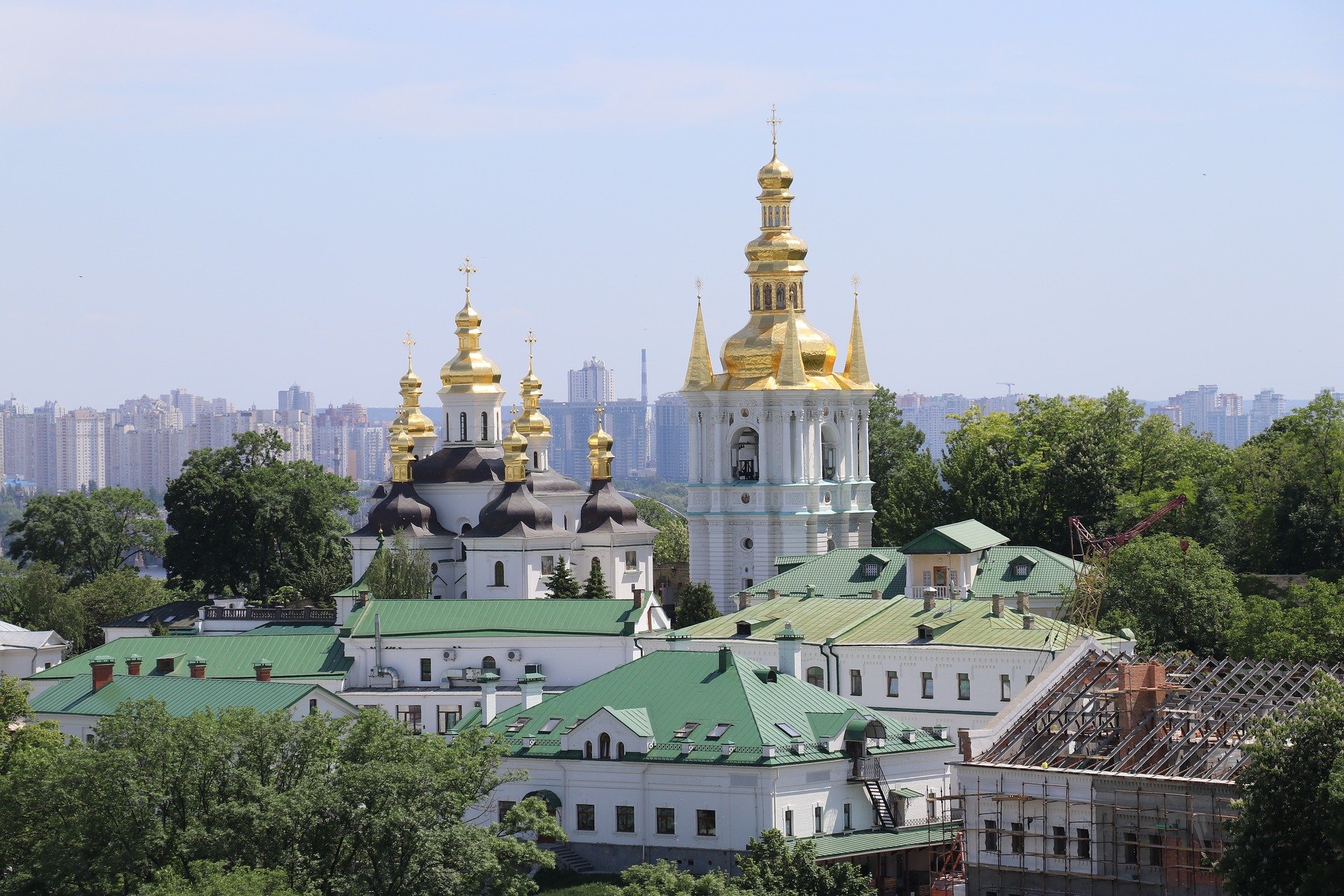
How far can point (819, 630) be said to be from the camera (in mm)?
75688

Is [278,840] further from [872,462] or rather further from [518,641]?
[872,462]

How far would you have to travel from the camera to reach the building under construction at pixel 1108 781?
2042 inches

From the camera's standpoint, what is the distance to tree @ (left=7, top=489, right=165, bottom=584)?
445ft

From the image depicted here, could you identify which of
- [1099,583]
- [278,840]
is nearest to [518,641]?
[1099,583]

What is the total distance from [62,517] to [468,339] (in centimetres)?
3571

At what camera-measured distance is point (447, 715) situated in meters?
76.7

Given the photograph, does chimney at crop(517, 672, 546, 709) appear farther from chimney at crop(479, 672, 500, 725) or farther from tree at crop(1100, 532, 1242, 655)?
tree at crop(1100, 532, 1242, 655)

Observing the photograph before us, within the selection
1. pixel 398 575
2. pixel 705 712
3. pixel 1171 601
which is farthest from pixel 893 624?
pixel 398 575

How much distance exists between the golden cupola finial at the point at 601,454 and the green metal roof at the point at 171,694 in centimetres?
2840

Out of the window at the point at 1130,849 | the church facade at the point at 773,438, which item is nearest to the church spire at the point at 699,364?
the church facade at the point at 773,438

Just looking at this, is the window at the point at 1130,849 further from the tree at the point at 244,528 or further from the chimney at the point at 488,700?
the tree at the point at 244,528

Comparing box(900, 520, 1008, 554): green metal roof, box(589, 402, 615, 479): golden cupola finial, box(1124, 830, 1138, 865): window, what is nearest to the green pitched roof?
box(1124, 830, 1138, 865): window

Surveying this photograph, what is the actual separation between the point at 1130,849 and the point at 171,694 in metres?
29.3

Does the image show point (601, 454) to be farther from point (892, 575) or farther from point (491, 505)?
point (892, 575)
